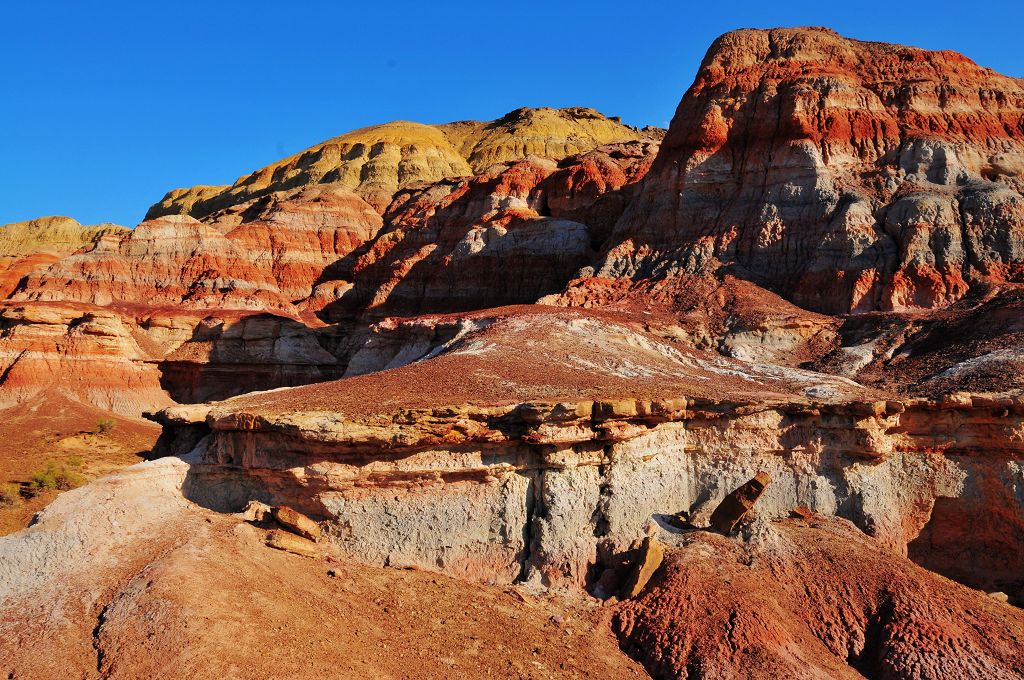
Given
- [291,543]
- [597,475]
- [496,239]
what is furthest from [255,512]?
[496,239]

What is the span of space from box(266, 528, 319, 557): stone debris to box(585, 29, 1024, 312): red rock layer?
23.8 meters

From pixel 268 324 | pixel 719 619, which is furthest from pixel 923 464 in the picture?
pixel 268 324

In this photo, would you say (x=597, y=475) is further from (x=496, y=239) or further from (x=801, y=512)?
(x=496, y=239)

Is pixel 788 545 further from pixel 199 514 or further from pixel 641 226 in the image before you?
pixel 641 226

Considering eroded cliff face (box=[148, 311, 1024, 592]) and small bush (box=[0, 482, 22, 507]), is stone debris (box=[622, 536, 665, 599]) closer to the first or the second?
eroded cliff face (box=[148, 311, 1024, 592])

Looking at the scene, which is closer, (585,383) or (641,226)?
(585,383)

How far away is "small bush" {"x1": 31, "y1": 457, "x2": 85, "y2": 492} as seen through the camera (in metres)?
24.0

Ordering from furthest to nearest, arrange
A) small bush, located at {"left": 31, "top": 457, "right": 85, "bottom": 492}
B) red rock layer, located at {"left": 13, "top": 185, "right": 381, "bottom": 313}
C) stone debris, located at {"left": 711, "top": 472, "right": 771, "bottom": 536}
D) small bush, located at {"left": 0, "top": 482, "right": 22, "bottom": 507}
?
1. red rock layer, located at {"left": 13, "top": 185, "right": 381, "bottom": 313}
2. small bush, located at {"left": 31, "top": 457, "right": 85, "bottom": 492}
3. small bush, located at {"left": 0, "top": 482, "right": 22, "bottom": 507}
4. stone debris, located at {"left": 711, "top": 472, "right": 771, "bottom": 536}

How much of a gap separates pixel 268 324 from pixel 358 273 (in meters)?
11.6

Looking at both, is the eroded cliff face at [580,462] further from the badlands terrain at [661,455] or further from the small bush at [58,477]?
the small bush at [58,477]

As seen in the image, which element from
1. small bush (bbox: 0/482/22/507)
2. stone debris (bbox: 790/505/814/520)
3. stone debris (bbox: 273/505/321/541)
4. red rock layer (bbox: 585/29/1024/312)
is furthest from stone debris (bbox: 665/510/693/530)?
small bush (bbox: 0/482/22/507)

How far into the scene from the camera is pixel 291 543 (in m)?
13.6

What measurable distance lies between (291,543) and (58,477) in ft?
53.1

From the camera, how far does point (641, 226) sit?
3734 cm
